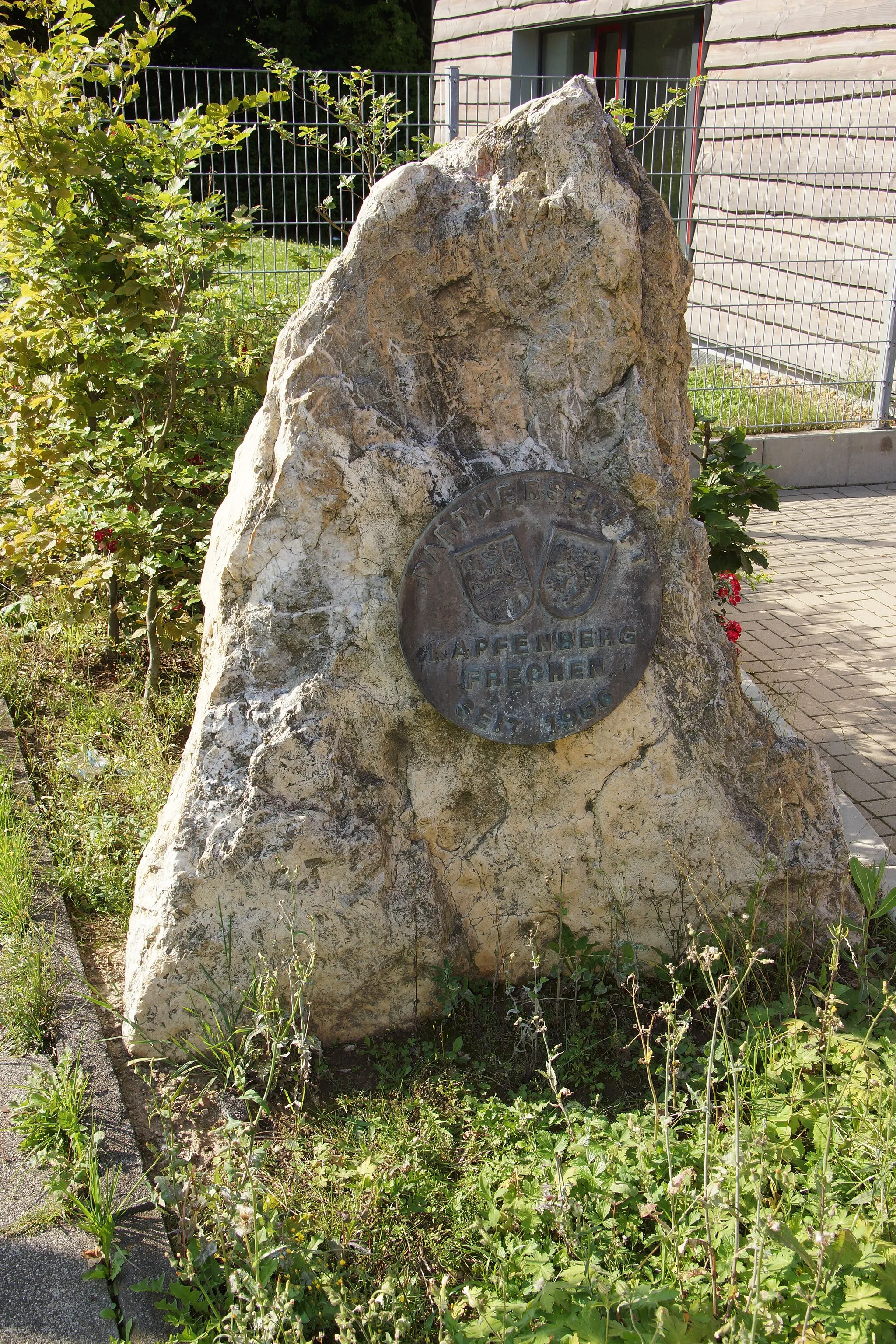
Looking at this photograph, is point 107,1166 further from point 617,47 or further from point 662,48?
point 617,47

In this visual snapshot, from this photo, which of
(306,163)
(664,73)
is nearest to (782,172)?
(664,73)

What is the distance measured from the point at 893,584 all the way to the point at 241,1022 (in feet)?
15.5

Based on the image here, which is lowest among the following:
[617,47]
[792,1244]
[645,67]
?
[792,1244]

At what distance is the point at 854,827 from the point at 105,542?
10.0 feet

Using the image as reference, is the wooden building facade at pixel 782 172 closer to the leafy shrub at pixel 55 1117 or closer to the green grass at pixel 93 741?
the green grass at pixel 93 741

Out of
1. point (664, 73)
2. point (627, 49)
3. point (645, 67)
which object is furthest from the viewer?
point (627, 49)

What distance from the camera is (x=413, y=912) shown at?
112 inches

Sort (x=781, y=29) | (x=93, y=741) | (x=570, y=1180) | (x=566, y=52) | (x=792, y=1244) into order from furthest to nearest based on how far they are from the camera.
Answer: (x=566, y=52), (x=781, y=29), (x=93, y=741), (x=570, y=1180), (x=792, y=1244)

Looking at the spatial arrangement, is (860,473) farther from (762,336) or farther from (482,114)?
(482,114)

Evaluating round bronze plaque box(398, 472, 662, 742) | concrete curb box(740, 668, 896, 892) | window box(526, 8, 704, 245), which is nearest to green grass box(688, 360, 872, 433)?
window box(526, 8, 704, 245)

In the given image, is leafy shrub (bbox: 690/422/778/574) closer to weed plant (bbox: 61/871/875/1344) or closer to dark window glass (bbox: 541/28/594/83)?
weed plant (bbox: 61/871/875/1344)

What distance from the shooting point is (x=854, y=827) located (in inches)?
150

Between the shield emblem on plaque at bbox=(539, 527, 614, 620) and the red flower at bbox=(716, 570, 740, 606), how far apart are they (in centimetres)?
185

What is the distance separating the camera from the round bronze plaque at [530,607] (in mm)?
2709
